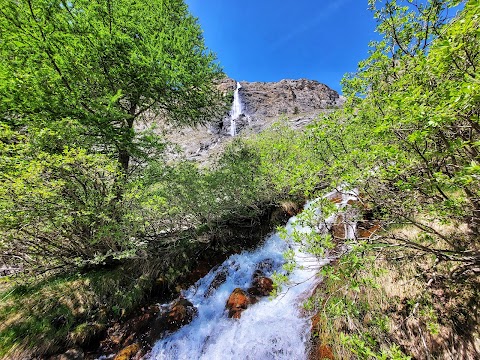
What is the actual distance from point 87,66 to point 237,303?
8046 millimetres

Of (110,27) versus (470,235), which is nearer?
(470,235)

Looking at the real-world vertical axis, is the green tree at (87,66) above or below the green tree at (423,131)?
above

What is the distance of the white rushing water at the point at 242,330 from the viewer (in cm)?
537

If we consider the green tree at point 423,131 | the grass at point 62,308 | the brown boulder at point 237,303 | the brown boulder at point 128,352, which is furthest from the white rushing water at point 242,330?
the grass at point 62,308

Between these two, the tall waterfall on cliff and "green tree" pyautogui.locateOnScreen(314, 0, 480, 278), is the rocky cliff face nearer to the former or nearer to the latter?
the tall waterfall on cliff

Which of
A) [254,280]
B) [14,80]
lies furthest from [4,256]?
[254,280]

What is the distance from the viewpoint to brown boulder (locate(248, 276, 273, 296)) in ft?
24.2

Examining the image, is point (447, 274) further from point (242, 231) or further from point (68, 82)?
point (68, 82)

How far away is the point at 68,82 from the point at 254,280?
26.6ft

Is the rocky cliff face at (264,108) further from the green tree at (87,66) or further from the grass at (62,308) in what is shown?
the grass at (62,308)

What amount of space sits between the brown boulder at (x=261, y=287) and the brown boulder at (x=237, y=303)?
0.33m

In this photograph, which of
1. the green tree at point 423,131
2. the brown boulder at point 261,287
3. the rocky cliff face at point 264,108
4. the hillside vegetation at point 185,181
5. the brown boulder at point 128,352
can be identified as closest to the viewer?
the green tree at point 423,131

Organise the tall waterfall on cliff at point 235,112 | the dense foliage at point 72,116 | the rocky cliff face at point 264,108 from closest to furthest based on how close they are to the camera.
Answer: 1. the dense foliage at point 72,116
2. the rocky cliff face at point 264,108
3. the tall waterfall on cliff at point 235,112

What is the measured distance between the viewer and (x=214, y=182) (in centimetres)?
899
